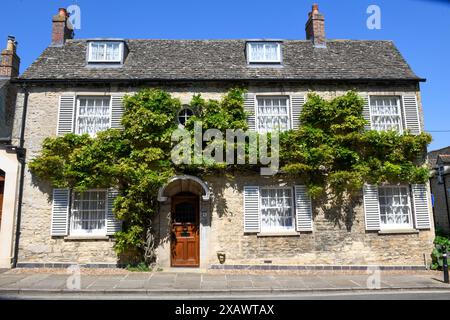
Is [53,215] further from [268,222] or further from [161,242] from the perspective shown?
[268,222]

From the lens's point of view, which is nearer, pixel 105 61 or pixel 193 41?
pixel 105 61

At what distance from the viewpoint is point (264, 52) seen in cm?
1531

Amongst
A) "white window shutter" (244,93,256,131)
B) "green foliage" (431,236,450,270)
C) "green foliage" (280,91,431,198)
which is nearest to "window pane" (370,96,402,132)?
"green foliage" (280,91,431,198)

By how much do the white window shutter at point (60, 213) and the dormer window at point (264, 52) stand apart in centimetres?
944

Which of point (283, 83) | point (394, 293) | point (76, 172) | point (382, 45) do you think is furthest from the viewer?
point (382, 45)

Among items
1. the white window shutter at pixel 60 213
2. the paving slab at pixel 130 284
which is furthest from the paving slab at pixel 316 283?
the white window shutter at pixel 60 213

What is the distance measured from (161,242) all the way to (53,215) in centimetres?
421

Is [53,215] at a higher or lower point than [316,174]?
lower

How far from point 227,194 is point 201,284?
12.4ft

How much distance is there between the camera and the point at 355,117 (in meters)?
13.4

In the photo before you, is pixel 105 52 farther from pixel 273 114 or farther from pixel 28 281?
pixel 28 281

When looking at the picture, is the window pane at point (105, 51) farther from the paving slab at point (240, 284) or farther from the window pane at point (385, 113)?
the window pane at point (385, 113)

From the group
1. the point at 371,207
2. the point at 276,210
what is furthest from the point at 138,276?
the point at 371,207

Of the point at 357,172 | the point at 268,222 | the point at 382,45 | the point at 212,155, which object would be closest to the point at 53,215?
the point at 212,155
